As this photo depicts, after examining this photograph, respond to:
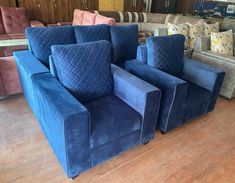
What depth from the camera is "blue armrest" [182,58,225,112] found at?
1.98 metres

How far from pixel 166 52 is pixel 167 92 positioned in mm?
530

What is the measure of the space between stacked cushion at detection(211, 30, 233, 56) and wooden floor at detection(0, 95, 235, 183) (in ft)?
3.76

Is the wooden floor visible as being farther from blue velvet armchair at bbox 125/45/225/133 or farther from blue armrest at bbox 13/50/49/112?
blue armrest at bbox 13/50/49/112

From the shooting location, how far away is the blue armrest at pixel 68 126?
3.79ft

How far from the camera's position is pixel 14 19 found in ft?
12.5

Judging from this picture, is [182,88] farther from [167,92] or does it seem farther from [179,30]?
[179,30]

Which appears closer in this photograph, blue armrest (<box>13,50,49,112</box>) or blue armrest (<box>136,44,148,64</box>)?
blue armrest (<box>13,50,49,112</box>)

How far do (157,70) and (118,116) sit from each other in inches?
27.3

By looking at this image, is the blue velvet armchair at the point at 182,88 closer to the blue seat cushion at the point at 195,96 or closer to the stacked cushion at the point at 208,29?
the blue seat cushion at the point at 195,96

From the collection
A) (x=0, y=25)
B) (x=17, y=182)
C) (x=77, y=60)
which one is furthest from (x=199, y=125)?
(x=0, y=25)

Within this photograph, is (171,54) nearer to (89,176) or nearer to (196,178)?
(196,178)

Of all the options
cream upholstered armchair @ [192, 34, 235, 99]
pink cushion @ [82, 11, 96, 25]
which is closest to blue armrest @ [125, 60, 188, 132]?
cream upholstered armchair @ [192, 34, 235, 99]

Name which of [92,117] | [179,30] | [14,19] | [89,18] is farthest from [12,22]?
[92,117]

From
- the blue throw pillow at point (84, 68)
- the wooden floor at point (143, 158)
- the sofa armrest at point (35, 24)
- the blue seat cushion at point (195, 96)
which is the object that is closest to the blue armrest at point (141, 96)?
the blue throw pillow at point (84, 68)
